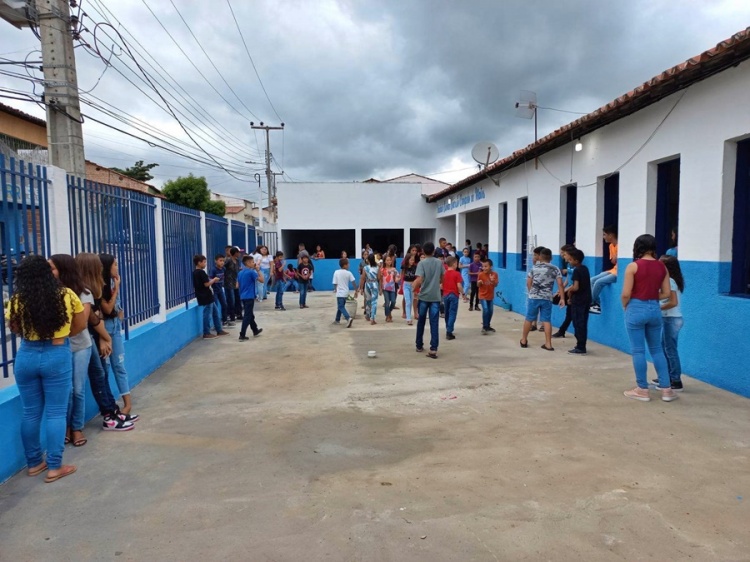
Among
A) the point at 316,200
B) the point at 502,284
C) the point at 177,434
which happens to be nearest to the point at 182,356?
the point at 177,434

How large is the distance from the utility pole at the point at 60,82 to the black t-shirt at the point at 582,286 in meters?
8.43

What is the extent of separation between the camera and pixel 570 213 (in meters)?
10.0

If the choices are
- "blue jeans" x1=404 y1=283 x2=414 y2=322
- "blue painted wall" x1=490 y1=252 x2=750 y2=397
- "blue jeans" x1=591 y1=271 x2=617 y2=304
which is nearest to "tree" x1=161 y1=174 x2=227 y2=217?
"blue jeans" x1=404 y1=283 x2=414 y2=322

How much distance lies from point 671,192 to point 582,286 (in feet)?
5.99

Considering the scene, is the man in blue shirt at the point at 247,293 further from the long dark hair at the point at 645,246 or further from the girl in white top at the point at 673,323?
the girl in white top at the point at 673,323

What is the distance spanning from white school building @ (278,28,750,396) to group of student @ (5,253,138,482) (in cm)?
632

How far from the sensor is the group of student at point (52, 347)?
132 inches

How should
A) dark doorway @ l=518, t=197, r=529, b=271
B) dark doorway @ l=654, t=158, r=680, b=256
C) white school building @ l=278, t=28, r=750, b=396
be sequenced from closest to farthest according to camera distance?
white school building @ l=278, t=28, r=750, b=396
dark doorway @ l=654, t=158, r=680, b=256
dark doorway @ l=518, t=197, r=529, b=271

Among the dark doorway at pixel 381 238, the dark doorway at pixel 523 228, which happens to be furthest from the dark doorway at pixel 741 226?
the dark doorway at pixel 381 238

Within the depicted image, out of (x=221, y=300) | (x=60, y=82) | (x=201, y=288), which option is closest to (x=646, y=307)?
(x=201, y=288)

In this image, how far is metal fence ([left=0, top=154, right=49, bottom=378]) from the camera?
3795 mm

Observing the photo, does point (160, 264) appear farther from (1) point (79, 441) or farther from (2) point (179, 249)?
(1) point (79, 441)

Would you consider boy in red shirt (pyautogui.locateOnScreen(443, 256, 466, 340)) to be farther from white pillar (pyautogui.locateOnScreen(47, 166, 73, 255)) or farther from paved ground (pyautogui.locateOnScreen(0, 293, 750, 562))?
white pillar (pyautogui.locateOnScreen(47, 166, 73, 255))

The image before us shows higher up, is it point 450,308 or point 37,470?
point 450,308
